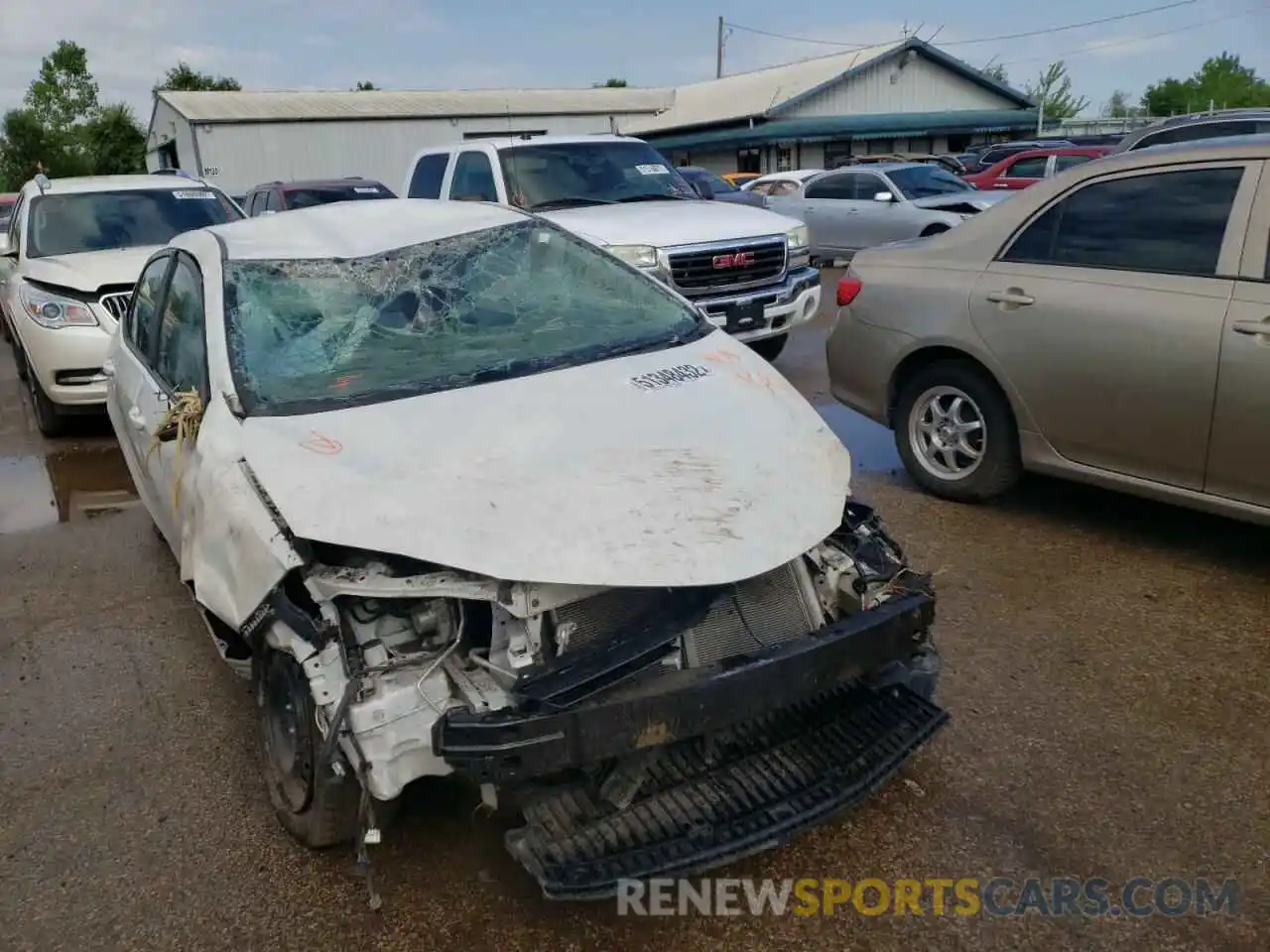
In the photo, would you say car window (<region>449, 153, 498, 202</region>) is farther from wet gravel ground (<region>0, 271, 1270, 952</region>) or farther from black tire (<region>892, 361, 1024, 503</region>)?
wet gravel ground (<region>0, 271, 1270, 952</region>)

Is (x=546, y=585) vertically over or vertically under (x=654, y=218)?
under

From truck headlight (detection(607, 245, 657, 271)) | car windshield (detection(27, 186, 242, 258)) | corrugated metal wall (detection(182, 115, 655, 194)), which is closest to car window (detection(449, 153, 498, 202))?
truck headlight (detection(607, 245, 657, 271))

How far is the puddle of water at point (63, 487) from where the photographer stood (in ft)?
20.5

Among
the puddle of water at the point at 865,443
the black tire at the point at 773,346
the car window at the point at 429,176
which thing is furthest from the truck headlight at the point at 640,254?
the car window at the point at 429,176

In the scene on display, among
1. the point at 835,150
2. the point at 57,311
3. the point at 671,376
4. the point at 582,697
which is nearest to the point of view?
the point at 582,697

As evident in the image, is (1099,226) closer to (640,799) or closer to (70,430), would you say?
(640,799)

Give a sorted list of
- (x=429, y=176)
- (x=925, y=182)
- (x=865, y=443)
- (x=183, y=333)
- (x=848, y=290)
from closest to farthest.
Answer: (x=183, y=333) → (x=848, y=290) → (x=865, y=443) → (x=429, y=176) → (x=925, y=182)

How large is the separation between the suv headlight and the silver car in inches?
432

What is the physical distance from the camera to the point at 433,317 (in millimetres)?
3758

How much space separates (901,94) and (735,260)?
36.1 meters

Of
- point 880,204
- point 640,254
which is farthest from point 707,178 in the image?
point 640,254

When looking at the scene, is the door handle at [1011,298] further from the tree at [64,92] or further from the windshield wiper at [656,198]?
the tree at [64,92]

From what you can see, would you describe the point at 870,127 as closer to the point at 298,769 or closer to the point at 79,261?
the point at 79,261

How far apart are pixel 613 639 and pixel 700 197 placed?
7.76 meters
